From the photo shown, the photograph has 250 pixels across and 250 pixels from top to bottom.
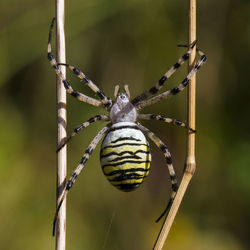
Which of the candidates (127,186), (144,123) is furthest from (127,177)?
(144,123)

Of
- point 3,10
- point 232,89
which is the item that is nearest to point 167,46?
point 232,89

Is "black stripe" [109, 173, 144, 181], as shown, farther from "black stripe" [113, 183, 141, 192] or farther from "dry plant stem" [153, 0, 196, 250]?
"dry plant stem" [153, 0, 196, 250]

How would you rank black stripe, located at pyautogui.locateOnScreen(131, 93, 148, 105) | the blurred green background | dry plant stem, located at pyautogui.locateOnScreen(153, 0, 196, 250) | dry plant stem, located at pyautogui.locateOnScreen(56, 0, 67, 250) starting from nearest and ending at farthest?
dry plant stem, located at pyautogui.locateOnScreen(153, 0, 196, 250)
dry plant stem, located at pyautogui.locateOnScreen(56, 0, 67, 250)
black stripe, located at pyautogui.locateOnScreen(131, 93, 148, 105)
the blurred green background

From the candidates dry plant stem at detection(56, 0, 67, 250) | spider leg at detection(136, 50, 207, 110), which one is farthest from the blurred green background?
dry plant stem at detection(56, 0, 67, 250)

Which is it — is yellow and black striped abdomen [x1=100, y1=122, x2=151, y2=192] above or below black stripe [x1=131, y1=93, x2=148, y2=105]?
below

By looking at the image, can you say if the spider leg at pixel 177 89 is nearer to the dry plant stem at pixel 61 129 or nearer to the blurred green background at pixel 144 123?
the dry plant stem at pixel 61 129

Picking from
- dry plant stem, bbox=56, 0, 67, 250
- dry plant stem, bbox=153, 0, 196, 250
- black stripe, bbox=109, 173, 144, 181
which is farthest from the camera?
black stripe, bbox=109, 173, 144, 181

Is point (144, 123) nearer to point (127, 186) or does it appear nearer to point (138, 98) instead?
point (138, 98)

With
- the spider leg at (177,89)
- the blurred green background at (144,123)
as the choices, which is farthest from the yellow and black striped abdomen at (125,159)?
the blurred green background at (144,123)
